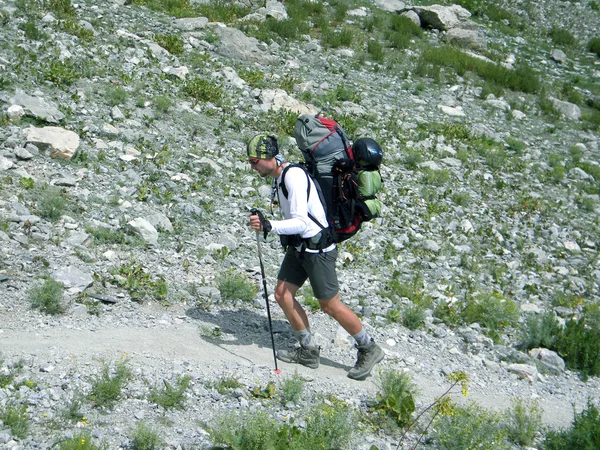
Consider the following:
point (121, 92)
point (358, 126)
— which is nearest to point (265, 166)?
point (121, 92)

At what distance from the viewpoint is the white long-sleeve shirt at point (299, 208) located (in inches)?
232

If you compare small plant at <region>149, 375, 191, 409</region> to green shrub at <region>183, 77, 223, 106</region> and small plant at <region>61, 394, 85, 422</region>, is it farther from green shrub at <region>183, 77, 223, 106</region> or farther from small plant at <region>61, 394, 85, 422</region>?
green shrub at <region>183, 77, 223, 106</region>

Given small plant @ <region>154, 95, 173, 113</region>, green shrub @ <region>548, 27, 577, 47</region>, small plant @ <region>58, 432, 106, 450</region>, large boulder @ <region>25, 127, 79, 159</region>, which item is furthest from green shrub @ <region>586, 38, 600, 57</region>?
small plant @ <region>58, 432, 106, 450</region>

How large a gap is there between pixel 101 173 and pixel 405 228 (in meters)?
5.27

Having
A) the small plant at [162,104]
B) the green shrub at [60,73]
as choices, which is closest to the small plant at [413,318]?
the small plant at [162,104]

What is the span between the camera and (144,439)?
191 inches

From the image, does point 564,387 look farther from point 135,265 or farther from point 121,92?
point 121,92

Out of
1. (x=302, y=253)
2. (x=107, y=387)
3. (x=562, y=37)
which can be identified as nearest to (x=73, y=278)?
(x=107, y=387)

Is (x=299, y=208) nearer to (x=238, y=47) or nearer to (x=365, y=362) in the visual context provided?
(x=365, y=362)

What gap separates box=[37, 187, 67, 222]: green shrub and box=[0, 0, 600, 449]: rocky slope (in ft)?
0.09

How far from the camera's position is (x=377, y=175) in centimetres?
611

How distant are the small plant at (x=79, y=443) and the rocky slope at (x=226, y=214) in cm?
11

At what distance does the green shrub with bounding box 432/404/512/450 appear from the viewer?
223 inches

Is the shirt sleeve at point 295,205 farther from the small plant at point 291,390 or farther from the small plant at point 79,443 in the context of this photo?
the small plant at point 79,443
